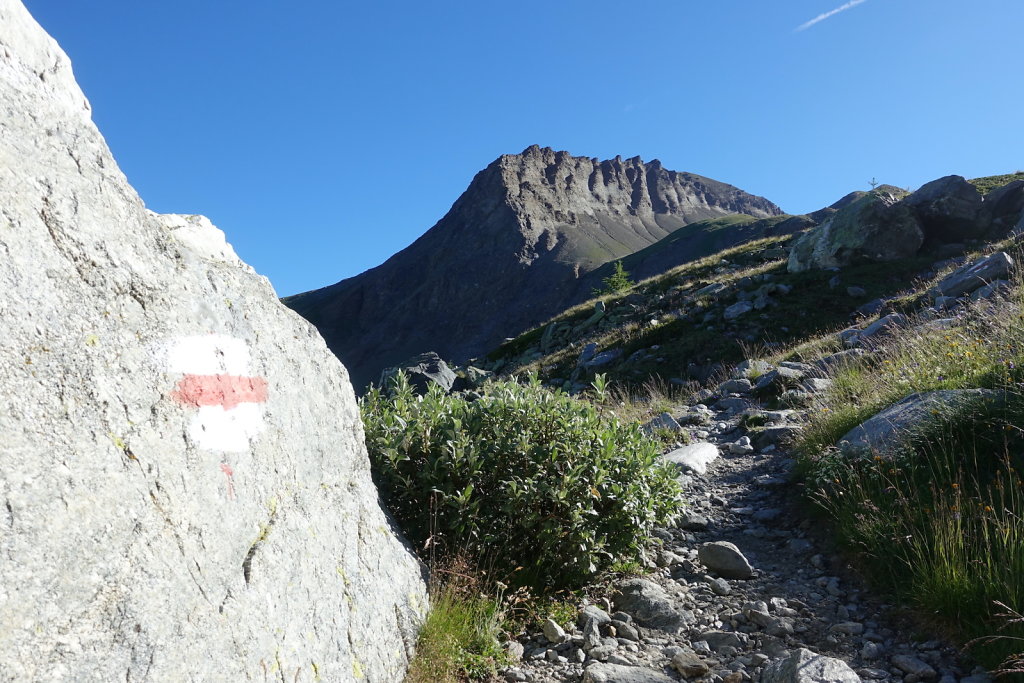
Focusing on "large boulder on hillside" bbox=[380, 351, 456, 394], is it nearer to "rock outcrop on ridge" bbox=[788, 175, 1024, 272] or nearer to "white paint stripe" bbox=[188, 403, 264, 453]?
"white paint stripe" bbox=[188, 403, 264, 453]

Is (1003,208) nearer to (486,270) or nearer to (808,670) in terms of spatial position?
(808,670)

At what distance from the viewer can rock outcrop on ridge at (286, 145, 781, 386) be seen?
508 feet

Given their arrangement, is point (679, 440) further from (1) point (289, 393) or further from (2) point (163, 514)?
(2) point (163, 514)

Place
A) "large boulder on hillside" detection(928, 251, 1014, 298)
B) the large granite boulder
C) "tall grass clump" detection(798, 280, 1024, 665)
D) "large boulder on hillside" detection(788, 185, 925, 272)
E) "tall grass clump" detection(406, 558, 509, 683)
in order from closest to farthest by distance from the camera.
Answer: the large granite boulder < "tall grass clump" detection(406, 558, 509, 683) < "tall grass clump" detection(798, 280, 1024, 665) < "large boulder on hillside" detection(928, 251, 1014, 298) < "large boulder on hillside" detection(788, 185, 925, 272)

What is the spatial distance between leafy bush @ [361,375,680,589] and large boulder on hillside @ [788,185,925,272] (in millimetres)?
22636

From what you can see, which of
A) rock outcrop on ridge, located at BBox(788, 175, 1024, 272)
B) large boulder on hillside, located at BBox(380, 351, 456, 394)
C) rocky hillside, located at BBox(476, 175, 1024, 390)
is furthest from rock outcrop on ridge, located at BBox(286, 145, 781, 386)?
large boulder on hillside, located at BBox(380, 351, 456, 394)

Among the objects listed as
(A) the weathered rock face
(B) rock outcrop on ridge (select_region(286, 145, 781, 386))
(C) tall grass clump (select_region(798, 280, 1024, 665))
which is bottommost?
(C) tall grass clump (select_region(798, 280, 1024, 665))

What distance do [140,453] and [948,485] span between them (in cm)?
594

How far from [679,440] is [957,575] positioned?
6053 millimetres

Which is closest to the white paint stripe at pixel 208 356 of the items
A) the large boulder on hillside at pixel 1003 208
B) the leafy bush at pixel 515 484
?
the leafy bush at pixel 515 484

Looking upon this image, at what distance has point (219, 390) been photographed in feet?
10.2

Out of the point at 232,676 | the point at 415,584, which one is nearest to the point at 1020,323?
the point at 415,584

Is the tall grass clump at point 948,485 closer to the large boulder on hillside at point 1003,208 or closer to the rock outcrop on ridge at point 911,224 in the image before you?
the rock outcrop on ridge at point 911,224

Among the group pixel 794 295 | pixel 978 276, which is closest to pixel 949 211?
pixel 794 295
